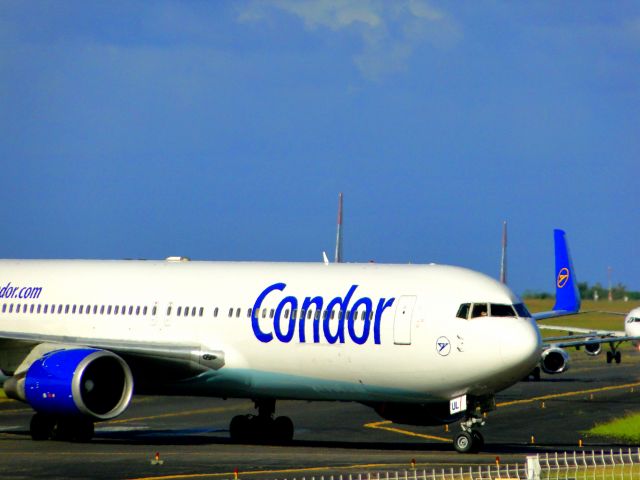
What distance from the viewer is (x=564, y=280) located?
80250 mm

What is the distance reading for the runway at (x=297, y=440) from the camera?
104ft

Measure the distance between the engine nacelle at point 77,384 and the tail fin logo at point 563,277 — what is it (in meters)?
45.5

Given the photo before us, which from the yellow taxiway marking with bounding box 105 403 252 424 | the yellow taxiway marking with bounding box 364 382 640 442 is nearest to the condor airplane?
the yellow taxiway marking with bounding box 364 382 640 442

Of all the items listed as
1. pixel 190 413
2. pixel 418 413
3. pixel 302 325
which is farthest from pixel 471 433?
pixel 190 413

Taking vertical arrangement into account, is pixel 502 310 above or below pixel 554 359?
below

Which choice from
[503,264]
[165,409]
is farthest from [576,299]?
[165,409]

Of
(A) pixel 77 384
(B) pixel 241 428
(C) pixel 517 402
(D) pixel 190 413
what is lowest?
(A) pixel 77 384

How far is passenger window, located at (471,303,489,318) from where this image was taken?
35188 mm

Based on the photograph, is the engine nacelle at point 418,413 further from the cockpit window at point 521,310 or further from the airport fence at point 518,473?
the airport fence at point 518,473

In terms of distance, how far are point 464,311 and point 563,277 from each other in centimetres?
4634

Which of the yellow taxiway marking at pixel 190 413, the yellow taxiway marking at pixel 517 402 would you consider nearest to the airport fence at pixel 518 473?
the yellow taxiway marking at pixel 517 402

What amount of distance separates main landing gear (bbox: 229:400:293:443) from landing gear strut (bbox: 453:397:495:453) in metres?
6.03

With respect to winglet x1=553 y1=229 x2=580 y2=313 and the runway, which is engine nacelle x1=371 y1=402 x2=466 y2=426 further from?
winglet x1=553 y1=229 x2=580 y2=313

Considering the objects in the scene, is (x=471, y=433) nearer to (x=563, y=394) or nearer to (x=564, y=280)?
(x=563, y=394)
